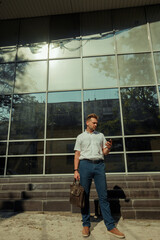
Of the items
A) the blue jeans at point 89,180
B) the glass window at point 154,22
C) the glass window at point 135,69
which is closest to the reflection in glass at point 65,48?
the glass window at point 135,69

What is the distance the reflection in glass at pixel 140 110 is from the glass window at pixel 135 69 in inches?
13.9

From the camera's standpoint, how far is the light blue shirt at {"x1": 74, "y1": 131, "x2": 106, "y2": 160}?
294cm

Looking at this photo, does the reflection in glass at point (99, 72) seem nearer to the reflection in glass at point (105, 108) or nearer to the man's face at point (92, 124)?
the reflection in glass at point (105, 108)

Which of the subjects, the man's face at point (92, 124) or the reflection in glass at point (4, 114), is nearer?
the man's face at point (92, 124)

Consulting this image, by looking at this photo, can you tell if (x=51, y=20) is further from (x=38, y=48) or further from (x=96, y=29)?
(x=96, y=29)

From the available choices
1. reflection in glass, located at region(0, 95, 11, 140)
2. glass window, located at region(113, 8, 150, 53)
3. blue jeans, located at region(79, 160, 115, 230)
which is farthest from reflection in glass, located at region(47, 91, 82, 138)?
blue jeans, located at region(79, 160, 115, 230)

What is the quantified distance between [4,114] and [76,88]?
3.47 metres

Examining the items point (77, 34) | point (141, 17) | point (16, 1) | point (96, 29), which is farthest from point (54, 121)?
point (141, 17)

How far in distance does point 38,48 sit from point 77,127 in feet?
15.1

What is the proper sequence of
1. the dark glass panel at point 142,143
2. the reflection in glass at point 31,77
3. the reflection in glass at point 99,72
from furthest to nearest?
1. the reflection in glass at point 31,77
2. the reflection in glass at point 99,72
3. the dark glass panel at point 142,143

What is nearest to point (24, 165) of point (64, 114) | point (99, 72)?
point (64, 114)

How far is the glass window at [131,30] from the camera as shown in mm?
7602

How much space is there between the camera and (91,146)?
3018 mm

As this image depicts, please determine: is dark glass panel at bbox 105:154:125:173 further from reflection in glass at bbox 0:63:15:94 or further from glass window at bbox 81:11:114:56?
reflection in glass at bbox 0:63:15:94
